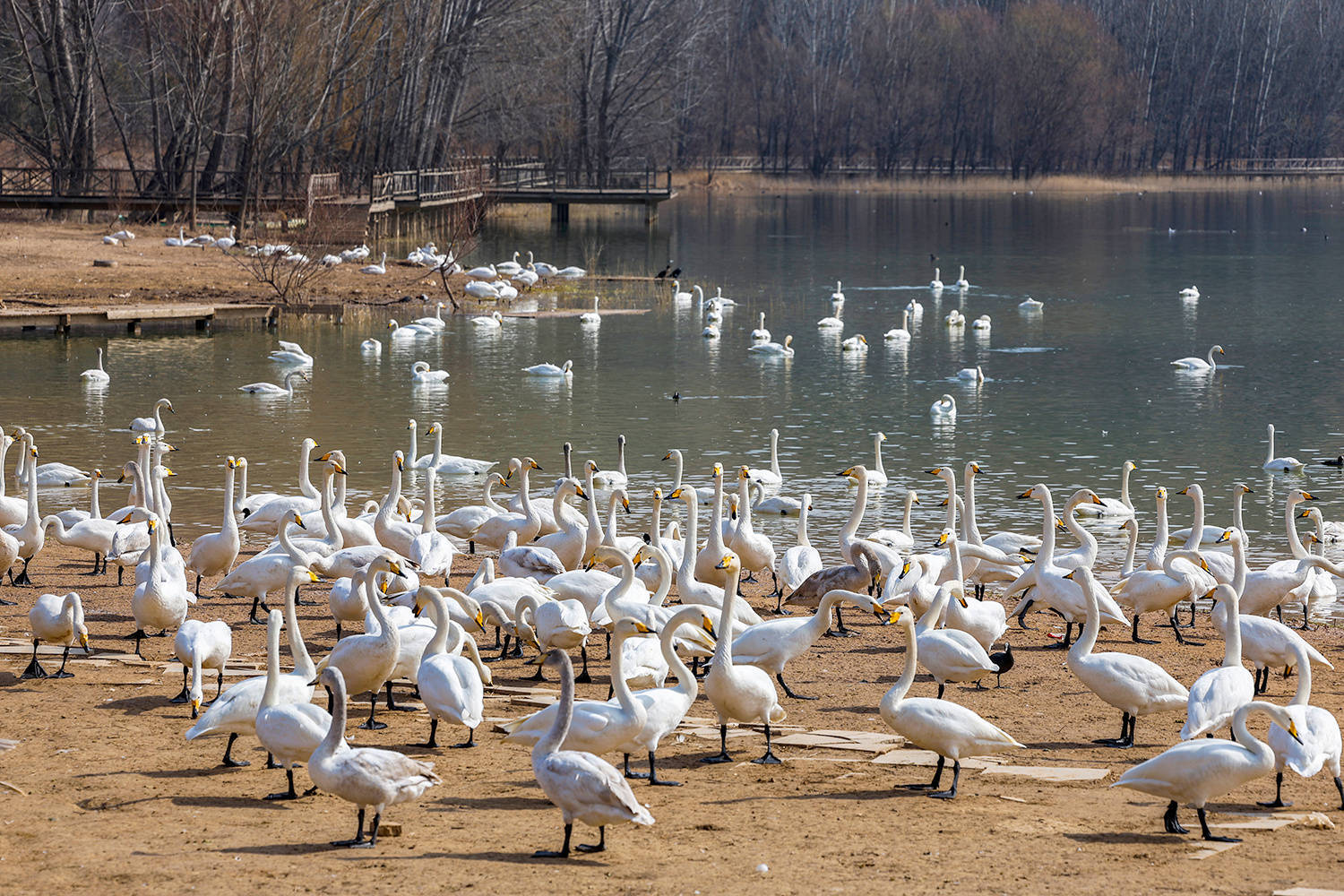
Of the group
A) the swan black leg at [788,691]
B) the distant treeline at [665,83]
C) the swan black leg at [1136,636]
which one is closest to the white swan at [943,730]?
the swan black leg at [788,691]

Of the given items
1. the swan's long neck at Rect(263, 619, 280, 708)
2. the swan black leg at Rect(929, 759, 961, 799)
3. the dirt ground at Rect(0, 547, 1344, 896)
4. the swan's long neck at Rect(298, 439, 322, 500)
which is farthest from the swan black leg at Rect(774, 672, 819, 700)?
the swan's long neck at Rect(298, 439, 322, 500)

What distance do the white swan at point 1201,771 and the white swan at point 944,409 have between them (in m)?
15.6

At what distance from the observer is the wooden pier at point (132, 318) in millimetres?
27578

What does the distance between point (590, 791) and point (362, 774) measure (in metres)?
0.92

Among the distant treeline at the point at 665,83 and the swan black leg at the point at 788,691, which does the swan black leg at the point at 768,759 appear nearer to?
the swan black leg at the point at 788,691

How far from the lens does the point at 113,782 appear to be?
6801 millimetres

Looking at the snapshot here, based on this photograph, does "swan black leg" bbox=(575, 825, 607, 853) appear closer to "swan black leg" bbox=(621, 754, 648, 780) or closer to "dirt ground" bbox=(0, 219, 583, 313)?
"swan black leg" bbox=(621, 754, 648, 780)

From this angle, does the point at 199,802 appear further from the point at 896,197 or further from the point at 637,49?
the point at 896,197

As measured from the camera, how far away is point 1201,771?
616cm

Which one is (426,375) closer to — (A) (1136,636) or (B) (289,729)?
(A) (1136,636)

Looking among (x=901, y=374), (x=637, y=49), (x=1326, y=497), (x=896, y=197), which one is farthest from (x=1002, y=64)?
(x=1326, y=497)

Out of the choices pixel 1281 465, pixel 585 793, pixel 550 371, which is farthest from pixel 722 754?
pixel 550 371

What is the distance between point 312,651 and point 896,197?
252 ft

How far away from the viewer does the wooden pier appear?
90.5ft
